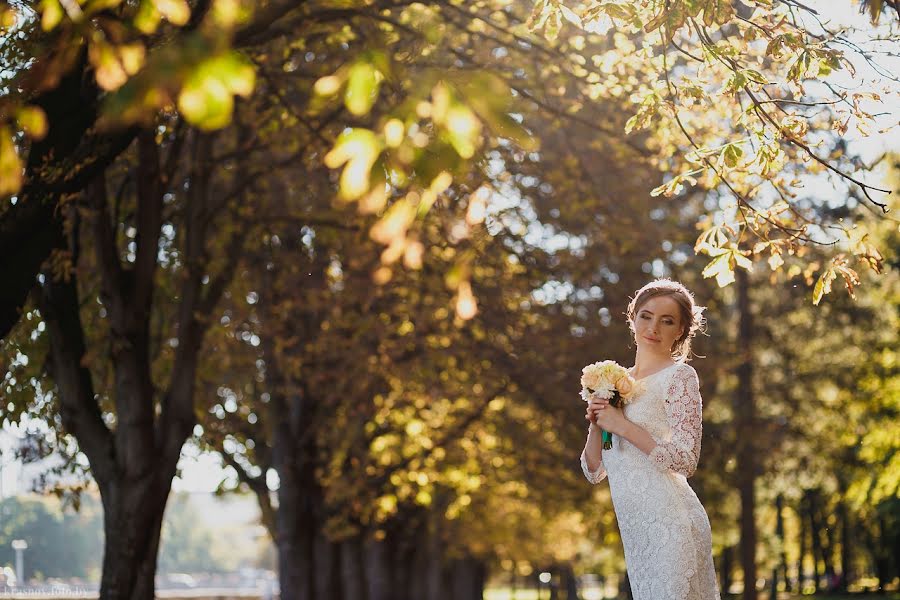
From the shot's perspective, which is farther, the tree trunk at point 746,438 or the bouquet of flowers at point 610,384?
the tree trunk at point 746,438

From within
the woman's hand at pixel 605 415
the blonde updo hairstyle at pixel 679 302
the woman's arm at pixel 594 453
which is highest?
the blonde updo hairstyle at pixel 679 302

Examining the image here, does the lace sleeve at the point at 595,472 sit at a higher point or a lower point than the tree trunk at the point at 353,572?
higher

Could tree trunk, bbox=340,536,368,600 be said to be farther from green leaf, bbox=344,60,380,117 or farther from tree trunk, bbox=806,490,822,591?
tree trunk, bbox=806,490,822,591

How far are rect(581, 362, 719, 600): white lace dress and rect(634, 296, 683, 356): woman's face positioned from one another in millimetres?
193

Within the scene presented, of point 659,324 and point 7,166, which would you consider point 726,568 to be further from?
point 7,166

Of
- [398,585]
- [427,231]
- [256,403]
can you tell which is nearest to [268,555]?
[398,585]

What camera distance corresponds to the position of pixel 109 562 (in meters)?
12.6

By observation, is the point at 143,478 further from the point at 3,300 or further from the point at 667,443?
the point at 667,443

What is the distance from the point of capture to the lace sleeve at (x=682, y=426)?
6535mm

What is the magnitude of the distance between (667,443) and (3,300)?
4926mm

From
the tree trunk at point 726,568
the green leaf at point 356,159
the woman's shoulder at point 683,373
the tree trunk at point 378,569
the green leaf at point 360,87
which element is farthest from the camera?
the tree trunk at point 726,568

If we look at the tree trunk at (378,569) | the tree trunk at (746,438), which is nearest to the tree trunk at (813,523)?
the tree trunk at (746,438)

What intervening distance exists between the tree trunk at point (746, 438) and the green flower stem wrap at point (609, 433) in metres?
17.0

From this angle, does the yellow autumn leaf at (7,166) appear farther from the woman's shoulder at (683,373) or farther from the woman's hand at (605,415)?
the woman's shoulder at (683,373)
